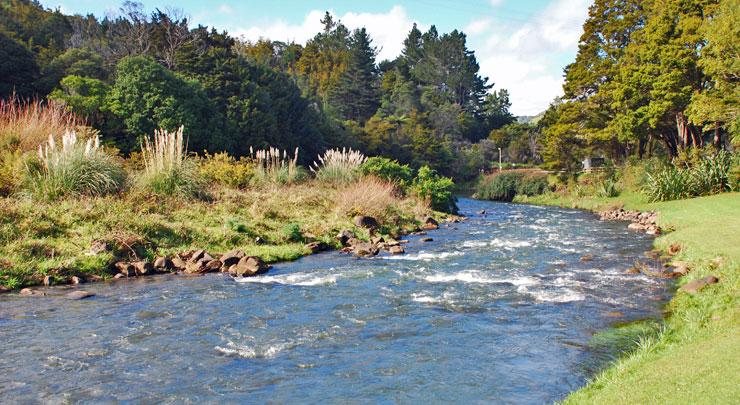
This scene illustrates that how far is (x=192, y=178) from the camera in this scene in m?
19.3

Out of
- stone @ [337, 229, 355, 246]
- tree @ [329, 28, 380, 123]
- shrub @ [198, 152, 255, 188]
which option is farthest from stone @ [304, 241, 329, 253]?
tree @ [329, 28, 380, 123]

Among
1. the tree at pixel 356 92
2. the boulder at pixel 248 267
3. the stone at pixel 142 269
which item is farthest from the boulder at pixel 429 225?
the tree at pixel 356 92

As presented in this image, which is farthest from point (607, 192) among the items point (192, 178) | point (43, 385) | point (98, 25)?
point (98, 25)

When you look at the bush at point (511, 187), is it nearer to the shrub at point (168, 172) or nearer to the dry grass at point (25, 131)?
the shrub at point (168, 172)

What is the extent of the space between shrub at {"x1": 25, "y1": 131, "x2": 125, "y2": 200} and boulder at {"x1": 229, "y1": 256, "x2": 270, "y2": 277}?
5.42 m

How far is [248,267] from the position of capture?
13828mm

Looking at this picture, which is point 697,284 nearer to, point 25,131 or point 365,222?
point 365,222

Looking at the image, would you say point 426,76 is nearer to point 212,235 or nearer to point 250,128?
point 250,128

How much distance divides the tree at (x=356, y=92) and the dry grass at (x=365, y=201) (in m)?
60.7

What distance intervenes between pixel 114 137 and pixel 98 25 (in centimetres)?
4000

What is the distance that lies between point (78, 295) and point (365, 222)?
11910 mm

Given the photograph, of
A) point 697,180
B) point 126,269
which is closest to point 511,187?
point 697,180

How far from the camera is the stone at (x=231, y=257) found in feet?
47.2

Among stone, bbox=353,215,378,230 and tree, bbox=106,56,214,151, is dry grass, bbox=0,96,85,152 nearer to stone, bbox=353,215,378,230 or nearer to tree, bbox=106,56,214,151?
stone, bbox=353,215,378,230
